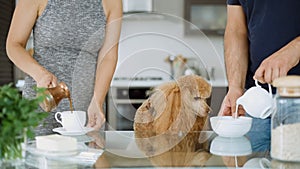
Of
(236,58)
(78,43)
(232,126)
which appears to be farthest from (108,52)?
(232,126)

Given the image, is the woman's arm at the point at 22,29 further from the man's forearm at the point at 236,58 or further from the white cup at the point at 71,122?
the man's forearm at the point at 236,58

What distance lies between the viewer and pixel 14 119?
81 cm

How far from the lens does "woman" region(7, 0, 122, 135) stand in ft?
5.27

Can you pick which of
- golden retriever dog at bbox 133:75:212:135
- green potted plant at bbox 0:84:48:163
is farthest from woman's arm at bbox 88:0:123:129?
green potted plant at bbox 0:84:48:163

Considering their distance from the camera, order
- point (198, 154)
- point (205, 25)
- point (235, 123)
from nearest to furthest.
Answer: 1. point (198, 154)
2. point (235, 123)
3. point (205, 25)

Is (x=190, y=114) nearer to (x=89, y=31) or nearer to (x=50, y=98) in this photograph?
(x=50, y=98)

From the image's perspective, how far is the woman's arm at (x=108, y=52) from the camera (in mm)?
1613

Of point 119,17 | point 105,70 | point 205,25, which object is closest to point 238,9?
point 119,17

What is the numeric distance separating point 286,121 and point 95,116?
0.74 meters

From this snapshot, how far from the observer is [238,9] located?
1771 millimetres

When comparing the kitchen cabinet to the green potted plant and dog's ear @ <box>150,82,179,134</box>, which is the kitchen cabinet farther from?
the green potted plant

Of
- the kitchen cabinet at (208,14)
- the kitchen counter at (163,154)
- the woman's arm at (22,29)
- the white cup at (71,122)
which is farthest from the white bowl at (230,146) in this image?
the kitchen cabinet at (208,14)

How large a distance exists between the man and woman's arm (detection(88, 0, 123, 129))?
1.51 feet

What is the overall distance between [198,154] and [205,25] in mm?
2832
